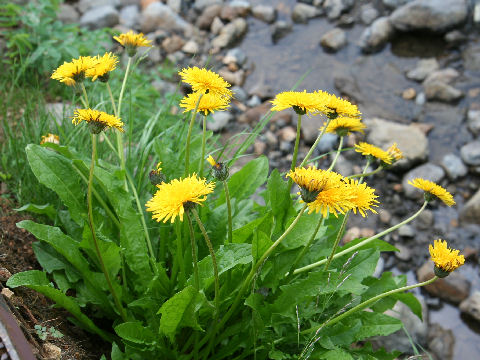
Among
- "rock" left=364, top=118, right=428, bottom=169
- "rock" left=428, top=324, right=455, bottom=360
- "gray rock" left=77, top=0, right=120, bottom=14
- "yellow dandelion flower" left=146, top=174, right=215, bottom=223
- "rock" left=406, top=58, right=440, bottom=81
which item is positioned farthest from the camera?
"gray rock" left=77, top=0, right=120, bottom=14

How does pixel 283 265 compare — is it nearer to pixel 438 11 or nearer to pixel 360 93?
pixel 360 93

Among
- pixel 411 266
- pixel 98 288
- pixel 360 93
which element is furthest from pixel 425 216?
pixel 98 288

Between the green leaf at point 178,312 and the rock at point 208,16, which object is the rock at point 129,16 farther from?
the green leaf at point 178,312

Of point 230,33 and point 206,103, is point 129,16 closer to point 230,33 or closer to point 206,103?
point 230,33

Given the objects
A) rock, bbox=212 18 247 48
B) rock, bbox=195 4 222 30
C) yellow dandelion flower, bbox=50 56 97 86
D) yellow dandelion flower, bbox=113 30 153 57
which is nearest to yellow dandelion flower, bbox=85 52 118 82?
yellow dandelion flower, bbox=50 56 97 86

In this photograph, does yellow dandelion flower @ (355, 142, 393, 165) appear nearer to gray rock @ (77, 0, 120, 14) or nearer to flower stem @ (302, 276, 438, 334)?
flower stem @ (302, 276, 438, 334)

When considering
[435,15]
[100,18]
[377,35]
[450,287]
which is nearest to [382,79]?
[377,35]
